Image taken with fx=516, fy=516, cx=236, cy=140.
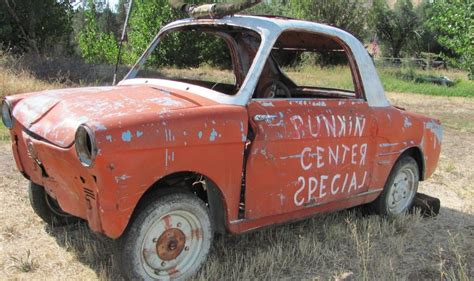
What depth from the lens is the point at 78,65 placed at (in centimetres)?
1516

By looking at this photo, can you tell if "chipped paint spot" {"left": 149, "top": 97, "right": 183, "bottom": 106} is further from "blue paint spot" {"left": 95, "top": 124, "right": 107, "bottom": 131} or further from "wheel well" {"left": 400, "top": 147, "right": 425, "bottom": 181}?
"wheel well" {"left": 400, "top": 147, "right": 425, "bottom": 181}

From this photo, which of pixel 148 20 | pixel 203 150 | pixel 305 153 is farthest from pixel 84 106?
pixel 148 20

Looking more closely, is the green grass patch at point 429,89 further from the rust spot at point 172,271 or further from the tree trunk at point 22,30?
the rust spot at point 172,271

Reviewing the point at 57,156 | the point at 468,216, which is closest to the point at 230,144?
the point at 57,156

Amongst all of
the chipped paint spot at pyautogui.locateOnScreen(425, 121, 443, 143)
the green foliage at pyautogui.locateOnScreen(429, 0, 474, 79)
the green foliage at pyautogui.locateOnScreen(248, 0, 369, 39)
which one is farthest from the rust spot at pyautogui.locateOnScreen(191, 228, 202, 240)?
the green foliage at pyautogui.locateOnScreen(248, 0, 369, 39)

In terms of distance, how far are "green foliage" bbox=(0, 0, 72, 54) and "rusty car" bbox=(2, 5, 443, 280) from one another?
603 inches

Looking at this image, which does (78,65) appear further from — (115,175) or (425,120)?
(115,175)

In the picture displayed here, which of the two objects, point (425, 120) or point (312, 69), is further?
point (312, 69)

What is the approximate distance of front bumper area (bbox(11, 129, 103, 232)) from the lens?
9.96ft

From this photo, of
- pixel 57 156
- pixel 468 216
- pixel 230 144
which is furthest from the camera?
pixel 468 216

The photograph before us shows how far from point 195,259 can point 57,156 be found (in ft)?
3.84

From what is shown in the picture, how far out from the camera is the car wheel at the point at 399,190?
5.02 meters

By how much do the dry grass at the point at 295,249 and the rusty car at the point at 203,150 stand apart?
278 mm

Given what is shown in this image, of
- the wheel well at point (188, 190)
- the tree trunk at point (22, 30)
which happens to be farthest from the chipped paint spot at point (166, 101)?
the tree trunk at point (22, 30)
